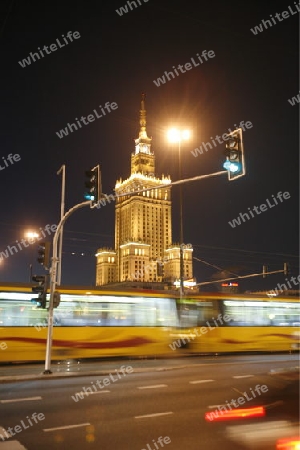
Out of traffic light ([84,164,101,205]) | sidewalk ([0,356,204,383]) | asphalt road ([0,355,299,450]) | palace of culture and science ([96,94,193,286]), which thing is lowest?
sidewalk ([0,356,204,383])

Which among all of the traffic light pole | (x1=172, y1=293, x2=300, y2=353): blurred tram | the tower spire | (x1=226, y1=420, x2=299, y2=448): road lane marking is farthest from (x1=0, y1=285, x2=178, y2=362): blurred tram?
the tower spire

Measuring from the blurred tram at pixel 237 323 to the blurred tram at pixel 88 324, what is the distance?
1.13 metres

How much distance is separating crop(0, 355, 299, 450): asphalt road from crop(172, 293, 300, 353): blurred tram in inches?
261

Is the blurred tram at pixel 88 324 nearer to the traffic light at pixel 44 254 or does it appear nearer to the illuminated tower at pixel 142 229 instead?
the traffic light at pixel 44 254

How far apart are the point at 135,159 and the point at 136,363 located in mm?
120363

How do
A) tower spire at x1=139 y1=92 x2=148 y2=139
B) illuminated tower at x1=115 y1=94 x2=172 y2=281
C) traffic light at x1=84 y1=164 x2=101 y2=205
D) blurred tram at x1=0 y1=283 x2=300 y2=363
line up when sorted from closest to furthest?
traffic light at x1=84 y1=164 x2=101 y2=205, blurred tram at x1=0 y1=283 x2=300 y2=363, illuminated tower at x1=115 y1=94 x2=172 y2=281, tower spire at x1=139 y1=92 x2=148 y2=139

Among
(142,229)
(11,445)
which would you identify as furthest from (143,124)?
(11,445)

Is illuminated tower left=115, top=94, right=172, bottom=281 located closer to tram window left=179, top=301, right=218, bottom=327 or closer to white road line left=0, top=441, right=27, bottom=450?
tram window left=179, top=301, right=218, bottom=327

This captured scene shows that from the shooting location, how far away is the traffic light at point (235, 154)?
473 inches

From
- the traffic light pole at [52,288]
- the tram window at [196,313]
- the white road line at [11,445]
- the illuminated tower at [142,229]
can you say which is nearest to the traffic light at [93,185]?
the traffic light pole at [52,288]

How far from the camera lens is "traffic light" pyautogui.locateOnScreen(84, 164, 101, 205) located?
1350 cm

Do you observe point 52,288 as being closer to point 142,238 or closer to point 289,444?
point 289,444

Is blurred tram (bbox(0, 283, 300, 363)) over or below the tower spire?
below

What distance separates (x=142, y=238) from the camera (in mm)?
120375
